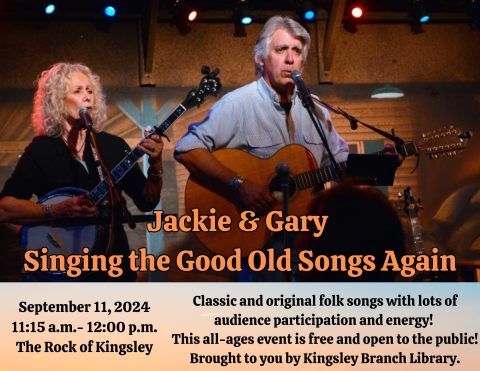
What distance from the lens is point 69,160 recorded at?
12.1 feet

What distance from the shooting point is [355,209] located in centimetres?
182

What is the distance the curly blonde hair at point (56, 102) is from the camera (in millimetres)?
3779

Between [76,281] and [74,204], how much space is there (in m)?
0.39

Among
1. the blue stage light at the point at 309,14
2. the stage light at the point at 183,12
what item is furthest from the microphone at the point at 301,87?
the stage light at the point at 183,12

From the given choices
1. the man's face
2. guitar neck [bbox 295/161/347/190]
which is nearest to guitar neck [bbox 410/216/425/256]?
guitar neck [bbox 295/161/347/190]

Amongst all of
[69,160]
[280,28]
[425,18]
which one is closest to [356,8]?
[425,18]

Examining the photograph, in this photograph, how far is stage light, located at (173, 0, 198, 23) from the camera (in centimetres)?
466

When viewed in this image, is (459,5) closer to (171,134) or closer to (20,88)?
(171,134)

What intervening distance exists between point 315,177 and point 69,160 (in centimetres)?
Result: 131

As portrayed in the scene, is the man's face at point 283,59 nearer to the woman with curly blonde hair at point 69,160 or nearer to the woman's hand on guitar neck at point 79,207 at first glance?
the woman with curly blonde hair at point 69,160

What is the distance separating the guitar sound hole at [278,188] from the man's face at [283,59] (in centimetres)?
55

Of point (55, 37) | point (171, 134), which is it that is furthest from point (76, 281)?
point (55, 37)

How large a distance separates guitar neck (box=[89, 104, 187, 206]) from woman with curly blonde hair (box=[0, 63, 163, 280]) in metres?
0.04

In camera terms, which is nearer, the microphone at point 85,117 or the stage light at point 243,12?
the microphone at point 85,117
